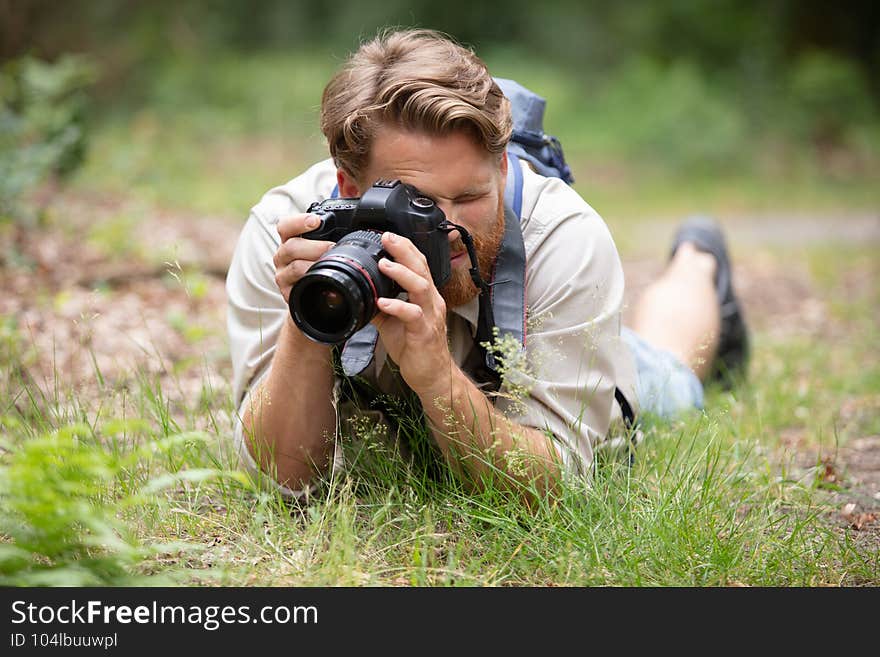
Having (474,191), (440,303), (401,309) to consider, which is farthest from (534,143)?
(401,309)

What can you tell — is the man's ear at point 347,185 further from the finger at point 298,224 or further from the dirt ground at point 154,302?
the dirt ground at point 154,302

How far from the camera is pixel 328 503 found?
7.09 ft

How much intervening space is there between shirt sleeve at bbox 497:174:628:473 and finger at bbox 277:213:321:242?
23.1 inches

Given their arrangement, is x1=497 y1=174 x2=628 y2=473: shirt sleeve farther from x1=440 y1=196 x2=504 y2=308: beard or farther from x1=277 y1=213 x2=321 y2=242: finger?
x1=277 y1=213 x2=321 y2=242: finger

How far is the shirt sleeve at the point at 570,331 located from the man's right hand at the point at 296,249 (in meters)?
0.55

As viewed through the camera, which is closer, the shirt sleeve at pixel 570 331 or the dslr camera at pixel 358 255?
the dslr camera at pixel 358 255

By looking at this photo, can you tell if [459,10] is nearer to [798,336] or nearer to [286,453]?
[798,336]

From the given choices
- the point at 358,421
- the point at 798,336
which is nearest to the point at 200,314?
the point at 358,421

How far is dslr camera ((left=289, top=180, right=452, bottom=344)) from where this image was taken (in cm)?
189

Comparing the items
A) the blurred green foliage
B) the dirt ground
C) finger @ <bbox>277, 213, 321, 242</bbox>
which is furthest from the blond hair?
the blurred green foliage

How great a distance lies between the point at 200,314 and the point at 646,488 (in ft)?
9.30

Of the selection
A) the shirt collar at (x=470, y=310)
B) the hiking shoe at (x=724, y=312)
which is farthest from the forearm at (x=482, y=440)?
the hiking shoe at (x=724, y=312)

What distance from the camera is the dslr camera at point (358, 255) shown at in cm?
189

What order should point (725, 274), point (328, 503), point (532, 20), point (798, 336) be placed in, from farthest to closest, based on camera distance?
point (532, 20)
point (798, 336)
point (725, 274)
point (328, 503)
